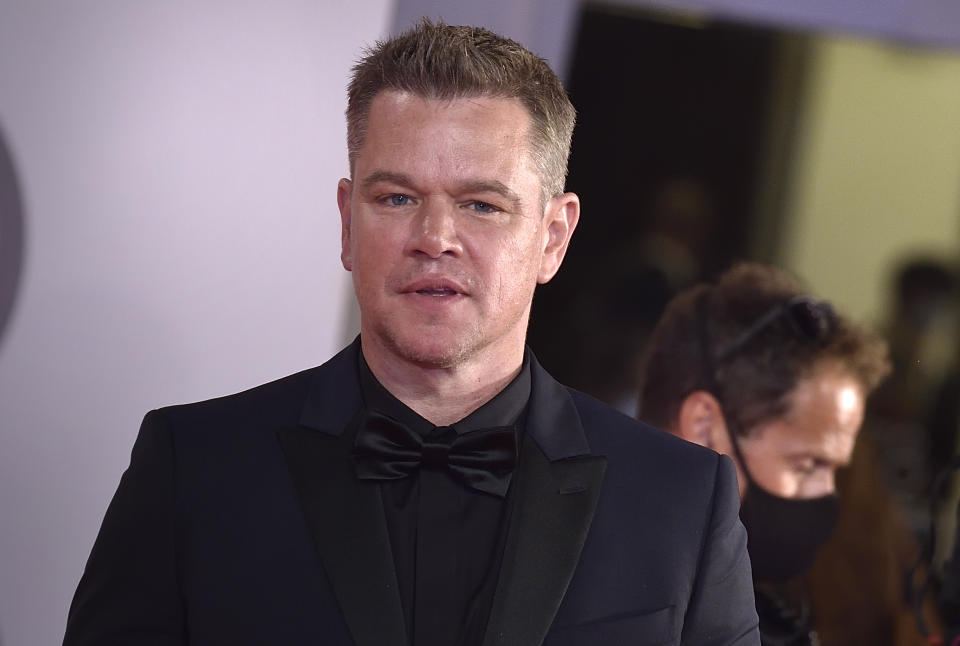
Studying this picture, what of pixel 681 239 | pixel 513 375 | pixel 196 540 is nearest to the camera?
pixel 196 540

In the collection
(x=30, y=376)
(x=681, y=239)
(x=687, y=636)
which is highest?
(x=681, y=239)

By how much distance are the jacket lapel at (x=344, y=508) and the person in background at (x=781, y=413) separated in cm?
89

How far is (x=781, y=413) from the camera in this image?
7.55ft

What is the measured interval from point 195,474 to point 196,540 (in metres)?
0.09

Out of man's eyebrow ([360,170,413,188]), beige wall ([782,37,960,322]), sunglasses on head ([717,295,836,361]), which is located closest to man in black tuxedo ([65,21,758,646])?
man's eyebrow ([360,170,413,188])

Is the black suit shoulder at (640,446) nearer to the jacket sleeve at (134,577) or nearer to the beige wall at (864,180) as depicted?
the jacket sleeve at (134,577)

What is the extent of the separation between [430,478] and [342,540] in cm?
16

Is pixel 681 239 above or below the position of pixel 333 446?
above

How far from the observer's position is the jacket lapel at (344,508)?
4.82 feet

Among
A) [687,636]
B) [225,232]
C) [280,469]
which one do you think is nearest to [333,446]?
[280,469]

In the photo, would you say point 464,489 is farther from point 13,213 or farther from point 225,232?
point 13,213

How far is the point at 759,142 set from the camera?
7.75ft

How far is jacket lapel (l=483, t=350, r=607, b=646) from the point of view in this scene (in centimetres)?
149

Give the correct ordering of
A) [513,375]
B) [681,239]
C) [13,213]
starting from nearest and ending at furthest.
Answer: [513,375] < [13,213] < [681,239]
